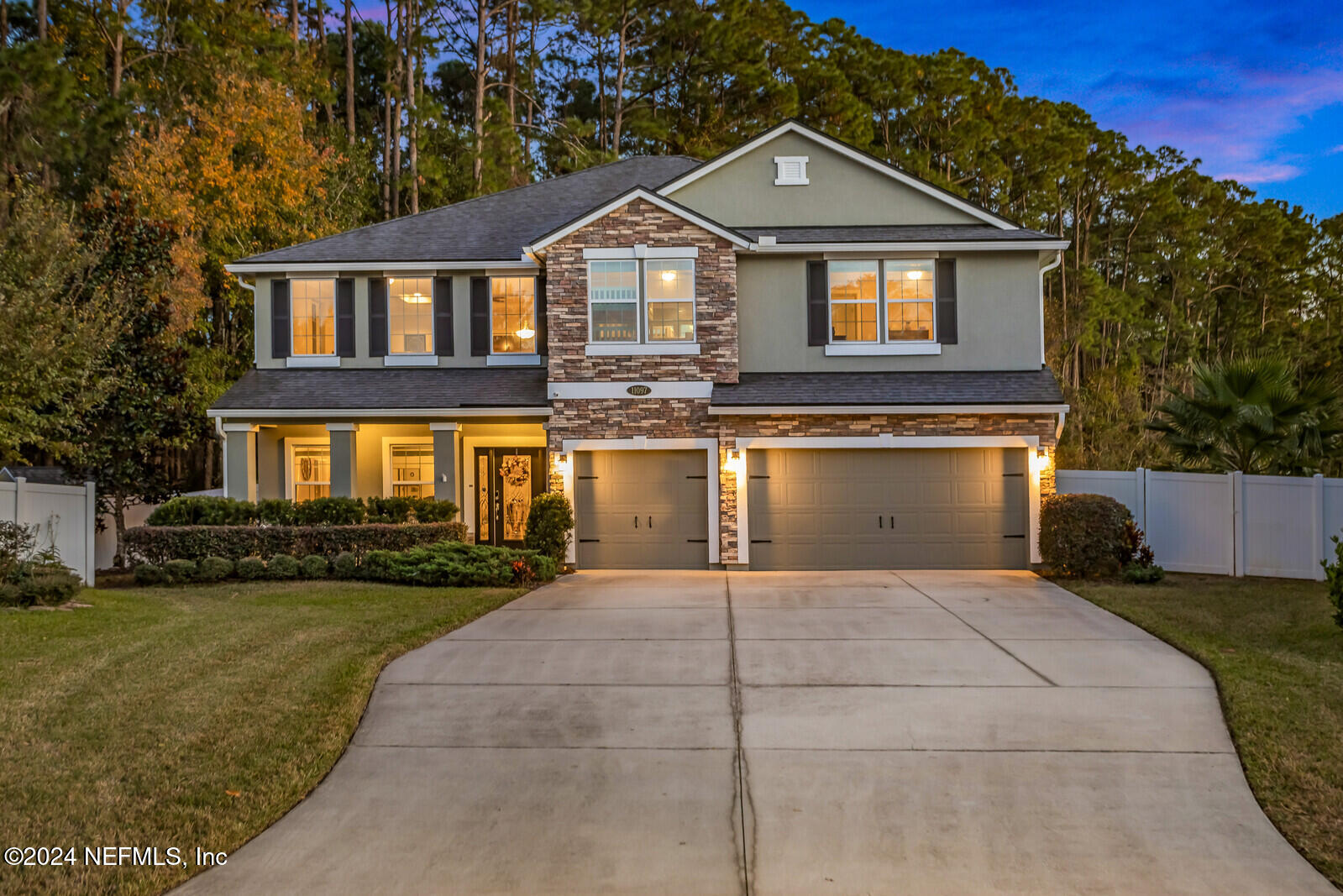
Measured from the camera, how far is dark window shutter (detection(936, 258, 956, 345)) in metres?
16.8

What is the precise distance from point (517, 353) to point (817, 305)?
18.1 ft

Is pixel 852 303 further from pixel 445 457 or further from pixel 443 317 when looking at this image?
pixel 445 457

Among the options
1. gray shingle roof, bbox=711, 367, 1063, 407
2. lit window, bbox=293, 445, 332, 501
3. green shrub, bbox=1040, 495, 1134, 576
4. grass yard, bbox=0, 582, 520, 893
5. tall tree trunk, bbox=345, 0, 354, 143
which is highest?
tall tree trunk, bbox=345, 0, 354, 143

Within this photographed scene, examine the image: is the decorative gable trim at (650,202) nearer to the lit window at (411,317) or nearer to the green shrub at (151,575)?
the lit window at (411,317)

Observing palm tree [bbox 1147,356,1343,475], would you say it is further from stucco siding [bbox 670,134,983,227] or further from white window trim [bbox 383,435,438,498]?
white window trim [bbox 383,435,438,498]

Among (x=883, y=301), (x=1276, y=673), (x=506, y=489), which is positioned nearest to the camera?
(x=1276, y=673)

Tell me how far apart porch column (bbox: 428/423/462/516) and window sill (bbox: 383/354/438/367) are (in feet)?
5.14

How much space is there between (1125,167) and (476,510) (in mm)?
30673

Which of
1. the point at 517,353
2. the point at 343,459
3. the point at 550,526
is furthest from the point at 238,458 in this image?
the point at 550,526

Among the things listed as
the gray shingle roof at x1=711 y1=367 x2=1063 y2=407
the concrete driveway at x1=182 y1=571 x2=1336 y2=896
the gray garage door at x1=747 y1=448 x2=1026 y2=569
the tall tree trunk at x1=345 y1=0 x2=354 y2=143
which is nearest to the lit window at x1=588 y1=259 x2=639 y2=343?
the gray shingle roof at x1=711 y1=367 x2=1063 y2=407

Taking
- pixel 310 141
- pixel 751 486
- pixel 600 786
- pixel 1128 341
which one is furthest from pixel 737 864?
pixel 1128 341

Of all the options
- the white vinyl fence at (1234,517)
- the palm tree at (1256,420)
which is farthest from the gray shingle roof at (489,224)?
the white vinyl fence at (1234,517)

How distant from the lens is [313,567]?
14578 mm

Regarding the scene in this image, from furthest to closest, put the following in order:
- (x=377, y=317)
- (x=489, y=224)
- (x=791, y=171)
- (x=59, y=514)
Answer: (x=489, y=224)
(x=377, y=317)
(x=791, y=171)
(x=59, y=514)
